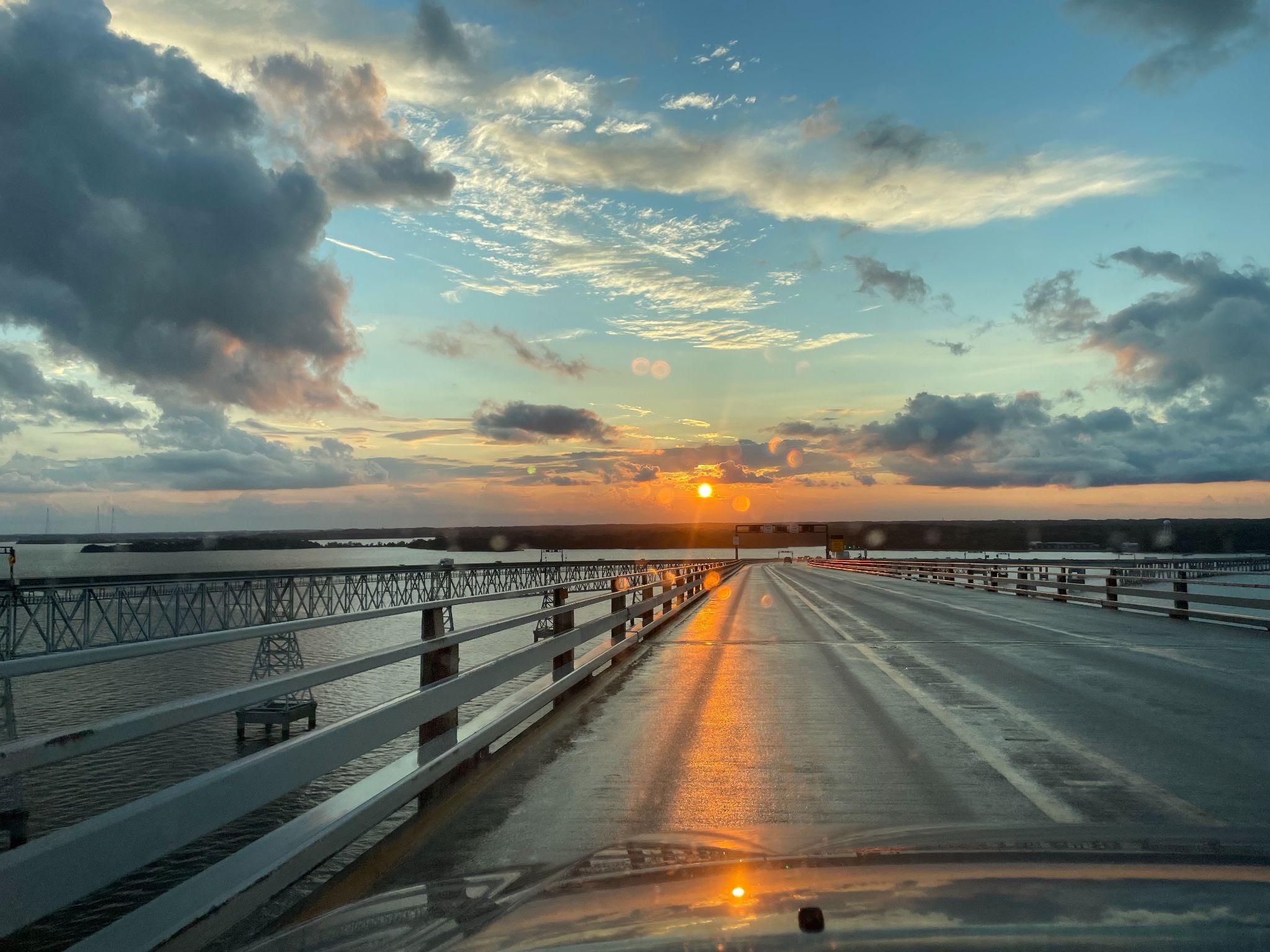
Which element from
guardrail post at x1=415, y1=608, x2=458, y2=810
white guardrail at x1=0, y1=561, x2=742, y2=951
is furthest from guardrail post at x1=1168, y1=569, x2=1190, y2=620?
guardrail post at x1=415, y1=608, x2=458, y2=810

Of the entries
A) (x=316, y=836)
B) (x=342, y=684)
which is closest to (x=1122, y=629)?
(x=316, y=836)

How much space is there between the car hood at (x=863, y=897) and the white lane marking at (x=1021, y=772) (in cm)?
203

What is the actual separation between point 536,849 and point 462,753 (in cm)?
186

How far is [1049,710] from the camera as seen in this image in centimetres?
994

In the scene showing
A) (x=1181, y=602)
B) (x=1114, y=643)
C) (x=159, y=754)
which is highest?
(x=1181, y=602)

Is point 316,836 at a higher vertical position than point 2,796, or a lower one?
higher

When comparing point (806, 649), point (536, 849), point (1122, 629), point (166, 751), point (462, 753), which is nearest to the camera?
point (536, 849)

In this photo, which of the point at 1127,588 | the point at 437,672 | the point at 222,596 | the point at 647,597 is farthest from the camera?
the point at 222,596

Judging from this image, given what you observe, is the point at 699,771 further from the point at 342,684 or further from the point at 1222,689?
the point at 342,684

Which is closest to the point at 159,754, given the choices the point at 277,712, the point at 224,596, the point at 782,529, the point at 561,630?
the point at 277,712

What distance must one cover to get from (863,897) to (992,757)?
5011mm

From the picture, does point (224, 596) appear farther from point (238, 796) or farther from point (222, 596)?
point (238, 796)

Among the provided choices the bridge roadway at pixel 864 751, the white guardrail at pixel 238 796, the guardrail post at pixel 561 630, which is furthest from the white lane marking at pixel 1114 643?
the white guardrail at pixel 238 796

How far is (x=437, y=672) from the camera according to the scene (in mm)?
6828
